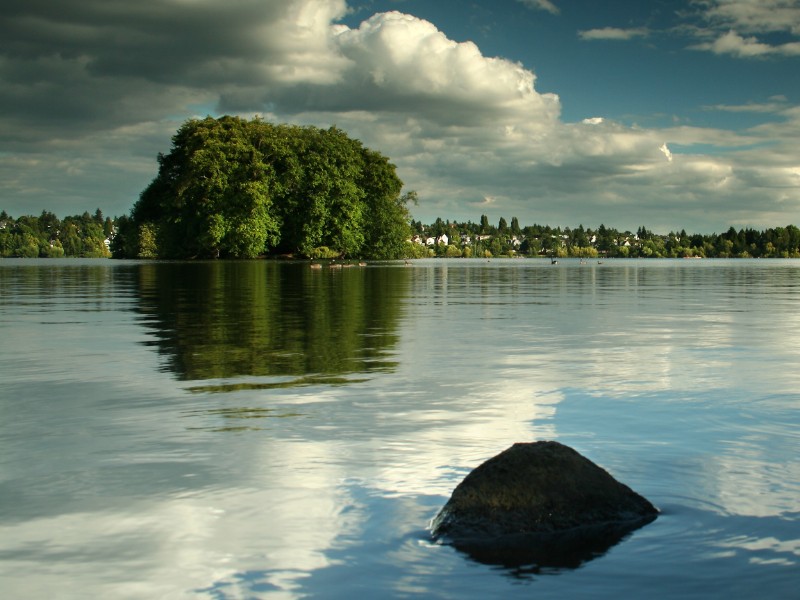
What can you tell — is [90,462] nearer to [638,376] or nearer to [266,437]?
[266,437]

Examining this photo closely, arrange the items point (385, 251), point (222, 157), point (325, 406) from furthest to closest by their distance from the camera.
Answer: point (385, 251)
point (222, 157)
point (325, 406)

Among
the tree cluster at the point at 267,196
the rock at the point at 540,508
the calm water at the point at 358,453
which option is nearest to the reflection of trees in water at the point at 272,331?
the calm water at the point at 358,453

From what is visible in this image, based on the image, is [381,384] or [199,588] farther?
[381,384]

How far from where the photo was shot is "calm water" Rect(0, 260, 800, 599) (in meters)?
5.20

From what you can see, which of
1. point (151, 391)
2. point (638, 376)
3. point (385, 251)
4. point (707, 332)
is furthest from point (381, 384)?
point (385, 251)

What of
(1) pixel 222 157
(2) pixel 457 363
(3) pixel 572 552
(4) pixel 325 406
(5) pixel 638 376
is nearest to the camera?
(3) pixel 572 552

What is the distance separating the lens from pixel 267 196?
310ft

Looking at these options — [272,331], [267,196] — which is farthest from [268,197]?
[272,331]

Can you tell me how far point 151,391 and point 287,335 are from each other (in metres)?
6.82

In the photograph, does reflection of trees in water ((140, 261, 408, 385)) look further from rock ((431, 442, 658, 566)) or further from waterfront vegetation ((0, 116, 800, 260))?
waterfront vegetation ((0, 116, 800, 260))

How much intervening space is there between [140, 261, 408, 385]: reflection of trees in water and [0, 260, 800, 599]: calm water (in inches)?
5.4

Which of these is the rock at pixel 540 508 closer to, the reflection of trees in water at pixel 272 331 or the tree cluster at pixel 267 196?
the reflection of trees in water at pixel 272 331

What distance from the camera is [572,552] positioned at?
5.56 metres

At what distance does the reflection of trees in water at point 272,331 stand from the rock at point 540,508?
22.5 feet
